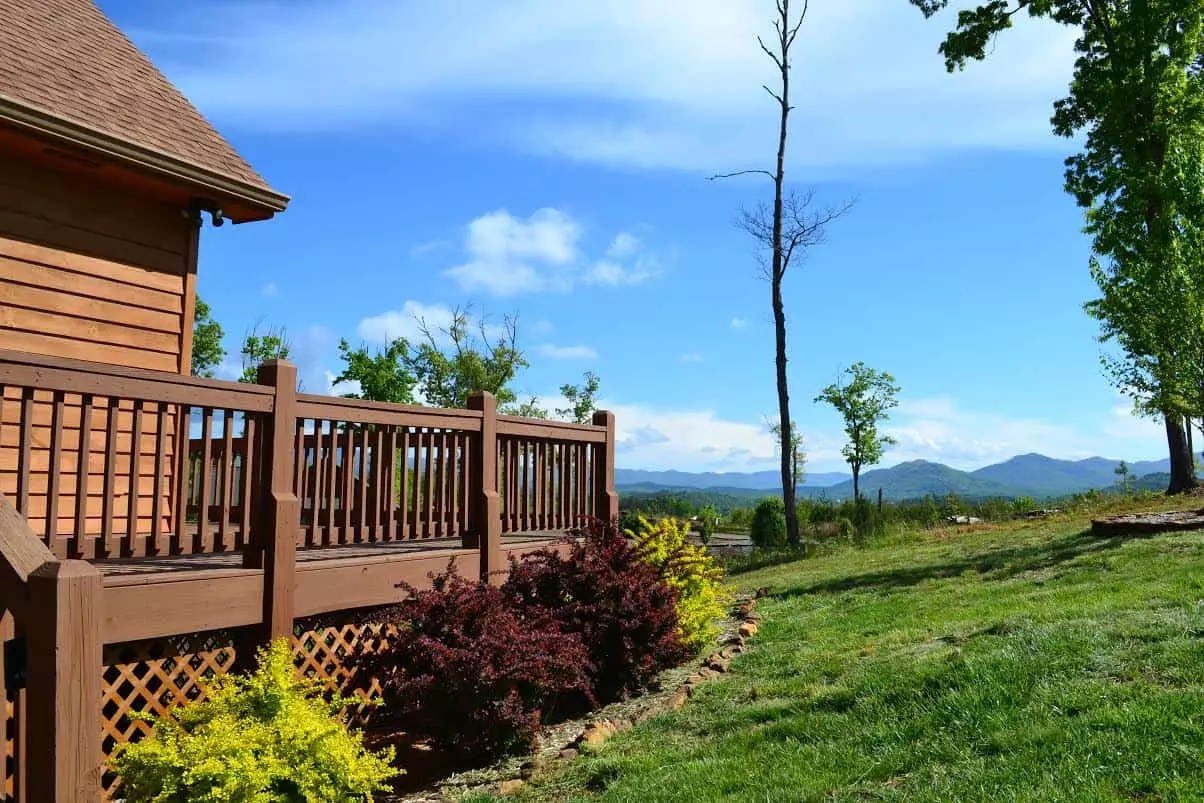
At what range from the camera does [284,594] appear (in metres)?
5.63

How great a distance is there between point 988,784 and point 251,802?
3240 mm

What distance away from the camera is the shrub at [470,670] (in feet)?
17.3

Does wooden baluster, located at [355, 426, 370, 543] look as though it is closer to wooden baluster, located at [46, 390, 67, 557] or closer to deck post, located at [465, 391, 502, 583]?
deck post, located at [465, 391, 502, 583]

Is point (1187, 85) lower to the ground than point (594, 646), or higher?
higher

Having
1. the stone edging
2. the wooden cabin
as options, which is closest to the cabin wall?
the wooden cabin

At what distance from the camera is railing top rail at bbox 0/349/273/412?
462 centimetres

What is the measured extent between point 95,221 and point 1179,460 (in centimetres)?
2379

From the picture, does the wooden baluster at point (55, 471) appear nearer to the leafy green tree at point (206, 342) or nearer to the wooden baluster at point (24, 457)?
the wooden baluster at point (24, 457)

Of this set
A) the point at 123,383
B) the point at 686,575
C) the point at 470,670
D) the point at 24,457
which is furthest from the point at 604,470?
the point at 24,457

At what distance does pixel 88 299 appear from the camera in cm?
741

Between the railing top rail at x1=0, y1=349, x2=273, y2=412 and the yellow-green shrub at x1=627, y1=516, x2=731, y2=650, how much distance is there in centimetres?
360

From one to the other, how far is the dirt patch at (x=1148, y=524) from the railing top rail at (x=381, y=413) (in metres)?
9.22

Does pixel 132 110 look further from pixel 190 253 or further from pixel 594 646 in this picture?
pixel 594 646

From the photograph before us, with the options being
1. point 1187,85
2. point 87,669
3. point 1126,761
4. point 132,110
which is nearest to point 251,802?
point 87,669
